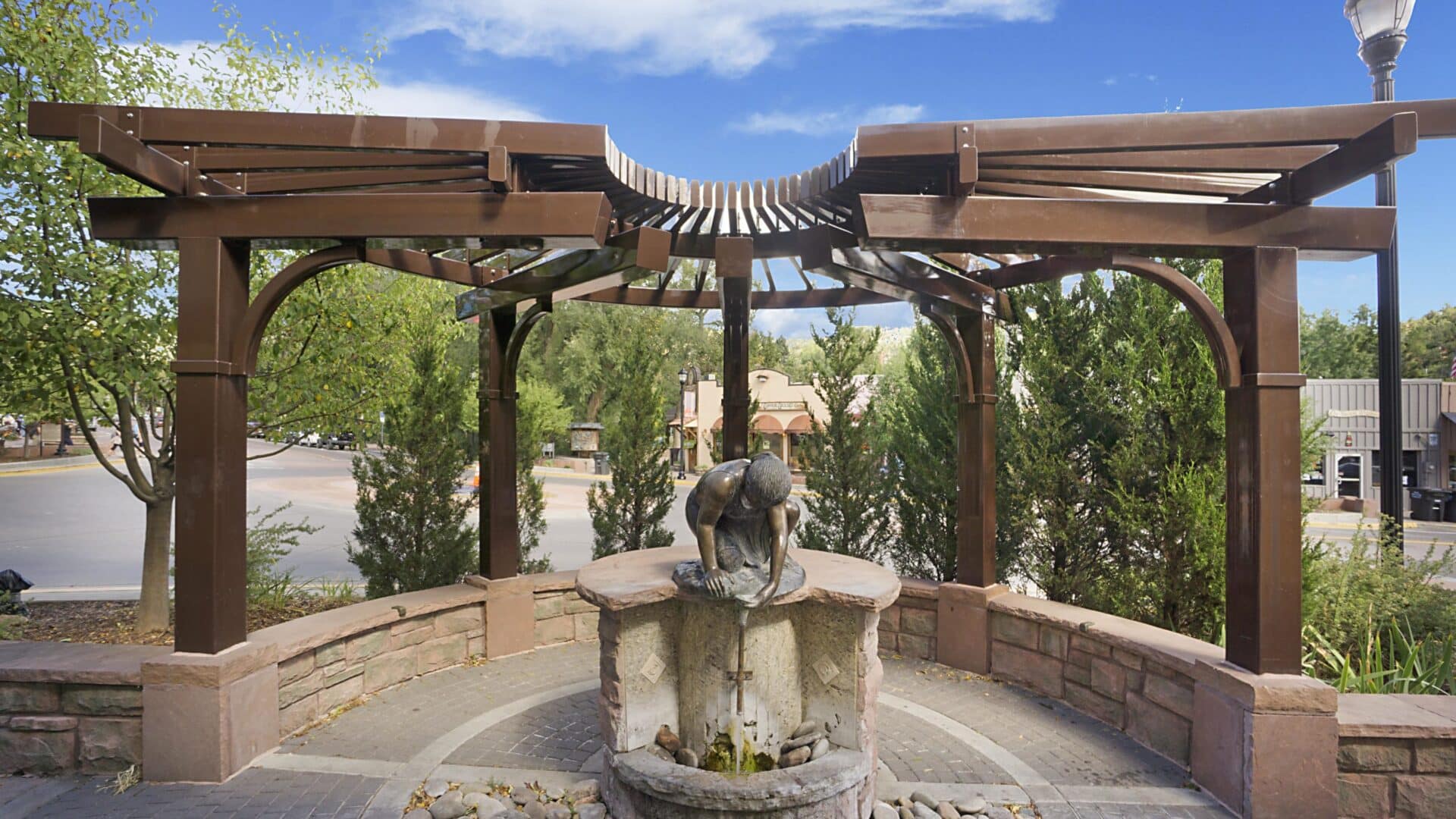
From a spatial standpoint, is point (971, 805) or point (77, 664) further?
point (77, 664)

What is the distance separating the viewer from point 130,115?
3.58m

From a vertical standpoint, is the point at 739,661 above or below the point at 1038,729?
above

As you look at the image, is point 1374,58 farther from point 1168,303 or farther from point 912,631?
point 912,631

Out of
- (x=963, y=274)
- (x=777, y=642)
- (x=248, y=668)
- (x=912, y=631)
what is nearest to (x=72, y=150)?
(x=248, y=668)

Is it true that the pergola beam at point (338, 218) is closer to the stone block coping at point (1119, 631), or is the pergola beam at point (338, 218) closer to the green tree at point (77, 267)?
the green tree at point (77, 267)

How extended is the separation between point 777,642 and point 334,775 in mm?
2528

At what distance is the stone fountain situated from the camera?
3.52m

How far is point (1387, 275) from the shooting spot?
5.32 metres

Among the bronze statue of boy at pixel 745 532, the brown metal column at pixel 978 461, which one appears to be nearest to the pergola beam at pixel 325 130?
the bronze statue of boy at pixel 745 532

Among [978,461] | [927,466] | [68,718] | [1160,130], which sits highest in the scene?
[1160,130]

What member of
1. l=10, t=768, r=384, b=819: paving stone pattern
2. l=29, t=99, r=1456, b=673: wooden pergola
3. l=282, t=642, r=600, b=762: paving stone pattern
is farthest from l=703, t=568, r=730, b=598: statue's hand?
l=282, t=642, r=600, b=762: paving stone pattern

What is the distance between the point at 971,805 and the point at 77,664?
4.89 metres

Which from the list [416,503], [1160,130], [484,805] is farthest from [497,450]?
[1160,130]

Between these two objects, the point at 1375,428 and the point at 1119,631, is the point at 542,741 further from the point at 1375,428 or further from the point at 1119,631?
the point at 1375,428
